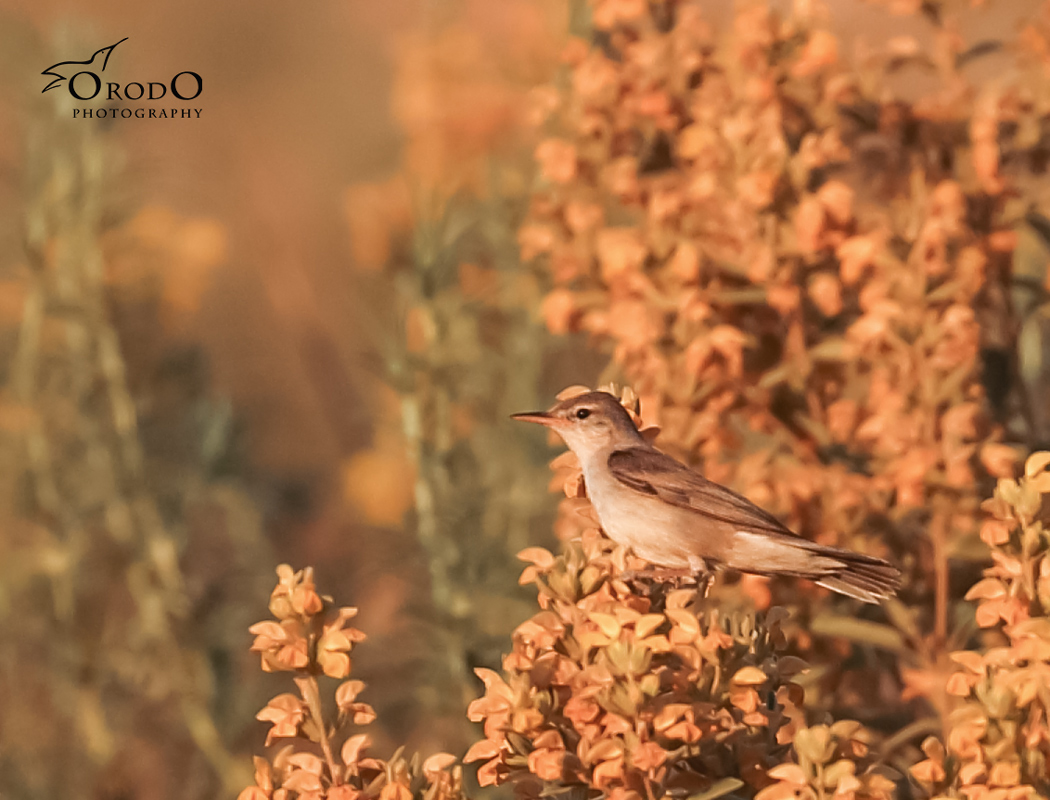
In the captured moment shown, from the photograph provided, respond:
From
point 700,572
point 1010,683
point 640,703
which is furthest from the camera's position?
point 700,572

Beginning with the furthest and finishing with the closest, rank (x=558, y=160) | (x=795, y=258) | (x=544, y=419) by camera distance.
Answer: (x=558, y=160) → (x=795, y=258) → (x=544, y=419)

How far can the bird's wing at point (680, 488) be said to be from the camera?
2.42m

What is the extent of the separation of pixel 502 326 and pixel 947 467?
2130 mm

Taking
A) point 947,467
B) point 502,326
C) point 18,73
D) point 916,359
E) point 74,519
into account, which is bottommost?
point 947,467

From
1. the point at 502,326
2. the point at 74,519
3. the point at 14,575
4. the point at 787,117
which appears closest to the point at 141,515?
the point at 74,519

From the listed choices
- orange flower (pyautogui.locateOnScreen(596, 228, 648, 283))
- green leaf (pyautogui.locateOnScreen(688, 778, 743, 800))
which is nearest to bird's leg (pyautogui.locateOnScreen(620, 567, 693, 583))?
green leaf (pyautogui.locateOnScreen(688, 778, 743, 800))

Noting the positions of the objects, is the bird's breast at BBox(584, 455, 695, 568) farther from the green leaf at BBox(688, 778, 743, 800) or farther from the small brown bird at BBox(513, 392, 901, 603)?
the green leaf at BBox(688, 778, 743, 800)

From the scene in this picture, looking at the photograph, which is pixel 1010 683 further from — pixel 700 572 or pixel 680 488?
pixel 680 488

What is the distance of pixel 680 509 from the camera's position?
2467 mm

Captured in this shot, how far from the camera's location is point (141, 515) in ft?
13.3

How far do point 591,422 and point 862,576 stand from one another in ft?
2.04

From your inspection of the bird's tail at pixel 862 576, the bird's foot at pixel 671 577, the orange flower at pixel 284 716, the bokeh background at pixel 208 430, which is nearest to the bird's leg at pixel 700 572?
the bird's foot at pixel 671 577

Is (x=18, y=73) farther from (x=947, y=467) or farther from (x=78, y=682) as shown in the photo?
(x=947, y=467)

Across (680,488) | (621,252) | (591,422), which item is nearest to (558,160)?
(621,252)
